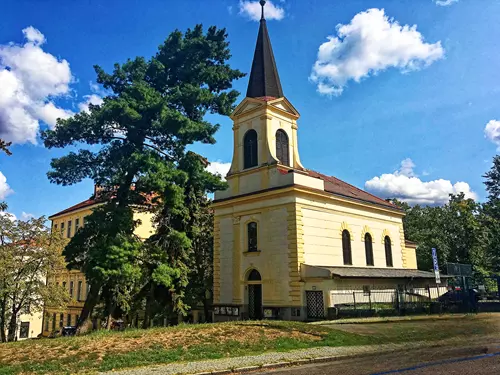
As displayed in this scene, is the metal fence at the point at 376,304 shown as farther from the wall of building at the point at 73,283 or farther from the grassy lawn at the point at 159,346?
the wall of building at the point at 73,283

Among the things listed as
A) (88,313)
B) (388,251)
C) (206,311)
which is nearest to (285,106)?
(388,251)

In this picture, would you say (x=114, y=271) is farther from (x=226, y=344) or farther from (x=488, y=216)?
(x=488, y=216)

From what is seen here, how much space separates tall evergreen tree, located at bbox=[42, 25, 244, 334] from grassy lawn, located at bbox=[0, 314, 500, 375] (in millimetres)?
6115

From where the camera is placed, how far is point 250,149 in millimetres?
30641

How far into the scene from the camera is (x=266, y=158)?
29297 mm

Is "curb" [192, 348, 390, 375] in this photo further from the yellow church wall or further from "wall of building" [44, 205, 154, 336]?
"wall of building" [44, 205, 154, 336]

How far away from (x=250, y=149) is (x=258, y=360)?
20090mm

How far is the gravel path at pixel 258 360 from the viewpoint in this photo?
428 inches

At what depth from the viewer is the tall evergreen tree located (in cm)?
2139

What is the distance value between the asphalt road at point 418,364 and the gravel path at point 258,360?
1.99 feet

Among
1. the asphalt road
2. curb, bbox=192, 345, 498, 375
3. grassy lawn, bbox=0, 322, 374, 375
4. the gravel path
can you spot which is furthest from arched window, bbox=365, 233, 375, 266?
the asphalt road

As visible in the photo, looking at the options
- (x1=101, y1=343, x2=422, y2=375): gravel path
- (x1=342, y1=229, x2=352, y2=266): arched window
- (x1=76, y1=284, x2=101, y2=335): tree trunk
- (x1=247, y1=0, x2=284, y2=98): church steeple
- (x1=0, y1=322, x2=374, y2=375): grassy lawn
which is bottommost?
(x1=101, y1=343, x2=422, y2=375): gravel path

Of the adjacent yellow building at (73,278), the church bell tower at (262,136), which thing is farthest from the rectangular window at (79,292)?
the church bell tower at (262,136)

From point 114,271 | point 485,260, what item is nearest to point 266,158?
point 114,271
